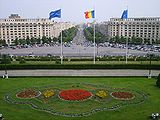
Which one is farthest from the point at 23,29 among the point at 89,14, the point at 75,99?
the point at 75,99

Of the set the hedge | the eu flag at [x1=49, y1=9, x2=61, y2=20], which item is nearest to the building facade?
the hedge

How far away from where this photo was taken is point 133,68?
118ft

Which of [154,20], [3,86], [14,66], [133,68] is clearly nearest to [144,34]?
[154,20]

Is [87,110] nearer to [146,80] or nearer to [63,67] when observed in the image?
[146,80]

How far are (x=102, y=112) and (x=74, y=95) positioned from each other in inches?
182

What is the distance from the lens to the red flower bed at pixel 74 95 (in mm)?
21430

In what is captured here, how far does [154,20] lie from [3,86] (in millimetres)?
87598

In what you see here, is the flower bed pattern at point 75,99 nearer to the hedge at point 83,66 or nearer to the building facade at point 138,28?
the hedge at point 83,66

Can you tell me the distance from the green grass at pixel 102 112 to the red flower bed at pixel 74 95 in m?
1.52

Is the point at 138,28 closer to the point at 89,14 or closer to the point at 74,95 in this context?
the point at 89,14

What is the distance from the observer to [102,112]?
18219mm

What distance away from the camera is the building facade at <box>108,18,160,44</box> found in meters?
96.9

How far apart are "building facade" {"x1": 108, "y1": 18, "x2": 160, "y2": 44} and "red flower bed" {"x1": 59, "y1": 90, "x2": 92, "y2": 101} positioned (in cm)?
7459

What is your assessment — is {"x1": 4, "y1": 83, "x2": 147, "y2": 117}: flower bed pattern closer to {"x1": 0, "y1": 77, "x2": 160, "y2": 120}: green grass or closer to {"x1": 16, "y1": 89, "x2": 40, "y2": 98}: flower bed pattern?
{"x1": 16, "y1": 89, "x2": 40, "y2": 98}: flower bed pattern
